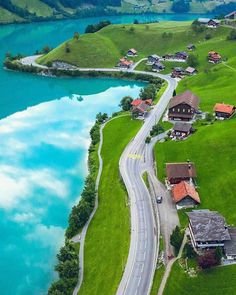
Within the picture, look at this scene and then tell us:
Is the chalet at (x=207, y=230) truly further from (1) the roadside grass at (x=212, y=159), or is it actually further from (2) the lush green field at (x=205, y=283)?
(1) the roadside grass at (x=212, y=159)

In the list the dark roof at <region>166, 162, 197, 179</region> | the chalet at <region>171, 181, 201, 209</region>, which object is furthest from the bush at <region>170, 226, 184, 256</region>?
the dark roof at <region>166, 162, 197, 179</region>

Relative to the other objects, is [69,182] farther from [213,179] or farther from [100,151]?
[213,179]

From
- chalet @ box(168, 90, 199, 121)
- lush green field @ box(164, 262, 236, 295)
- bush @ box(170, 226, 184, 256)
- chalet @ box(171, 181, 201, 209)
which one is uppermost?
chalet @ box(168, 90, 199, 121)

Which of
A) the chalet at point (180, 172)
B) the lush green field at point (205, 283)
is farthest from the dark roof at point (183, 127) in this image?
the lush green field at point (205, 283)

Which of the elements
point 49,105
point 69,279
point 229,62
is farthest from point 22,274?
point 229,62

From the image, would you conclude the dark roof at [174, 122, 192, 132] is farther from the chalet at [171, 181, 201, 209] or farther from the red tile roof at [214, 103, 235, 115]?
the chalet at [171, 181, 201, 209]
